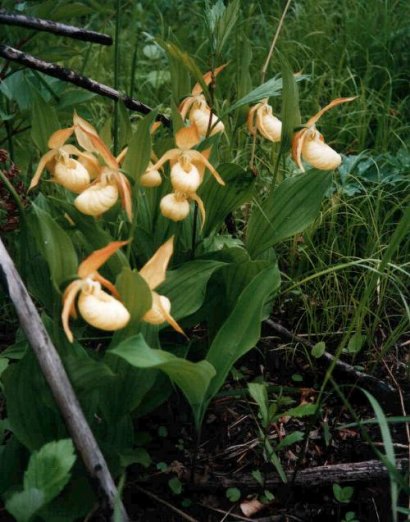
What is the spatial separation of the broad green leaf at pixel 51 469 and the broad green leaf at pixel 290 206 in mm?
659

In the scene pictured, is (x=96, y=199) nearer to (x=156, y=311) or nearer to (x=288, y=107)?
(x=156, y=311)

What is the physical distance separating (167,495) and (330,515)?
32cm

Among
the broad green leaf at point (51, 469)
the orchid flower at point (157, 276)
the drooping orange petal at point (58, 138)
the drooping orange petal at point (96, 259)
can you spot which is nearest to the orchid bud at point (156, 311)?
the orchid flower at point (157, 276)

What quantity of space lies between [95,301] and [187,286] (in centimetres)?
30

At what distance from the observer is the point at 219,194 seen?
1394mm

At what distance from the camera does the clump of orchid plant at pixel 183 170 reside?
1.18m

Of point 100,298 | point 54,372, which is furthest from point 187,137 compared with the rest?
point 54,372

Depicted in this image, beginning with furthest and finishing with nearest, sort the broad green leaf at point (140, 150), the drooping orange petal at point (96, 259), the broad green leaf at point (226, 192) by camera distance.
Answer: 1. the broad green leaf at point (226, 192)
2. the broad green leaf at point (140, 150)
3. the drooping orange petal at point (96, 259)

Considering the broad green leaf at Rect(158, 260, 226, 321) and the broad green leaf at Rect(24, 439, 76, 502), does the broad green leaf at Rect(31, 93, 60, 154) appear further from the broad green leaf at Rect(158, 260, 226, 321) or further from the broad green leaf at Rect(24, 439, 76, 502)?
the broad green leaf at Rect(24, 439, 76, 502)

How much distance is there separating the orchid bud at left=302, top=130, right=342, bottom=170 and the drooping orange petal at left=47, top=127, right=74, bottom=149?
47 cm

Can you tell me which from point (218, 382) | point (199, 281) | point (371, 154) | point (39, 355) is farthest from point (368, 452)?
point (371, 154)

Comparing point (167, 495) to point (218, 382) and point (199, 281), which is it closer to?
point (218, 382)

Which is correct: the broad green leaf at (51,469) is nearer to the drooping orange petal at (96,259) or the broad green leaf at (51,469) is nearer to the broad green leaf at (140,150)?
the drooping orange petal at (96,259)

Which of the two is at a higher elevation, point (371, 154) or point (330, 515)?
point (371, 154)
